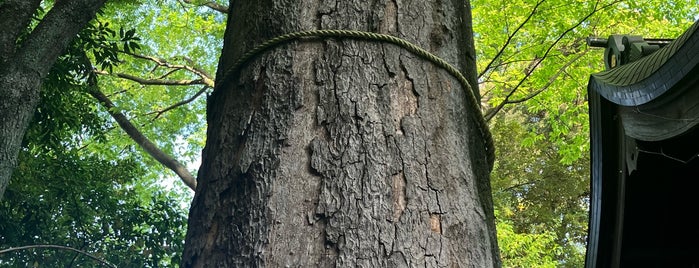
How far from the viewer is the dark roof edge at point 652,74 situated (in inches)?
77.6

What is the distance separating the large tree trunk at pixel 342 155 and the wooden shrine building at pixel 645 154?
0.87 meters

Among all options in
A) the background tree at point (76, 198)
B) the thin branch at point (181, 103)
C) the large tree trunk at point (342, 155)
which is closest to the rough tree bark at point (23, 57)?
the background tree at point (76, 198)

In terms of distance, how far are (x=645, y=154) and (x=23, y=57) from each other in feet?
11.5

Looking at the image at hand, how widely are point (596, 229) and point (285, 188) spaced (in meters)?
2.73

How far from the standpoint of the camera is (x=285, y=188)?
54.6 inches

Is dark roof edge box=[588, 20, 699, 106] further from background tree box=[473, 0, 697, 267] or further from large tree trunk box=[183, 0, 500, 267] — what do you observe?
background tree box=[473, 0, 697, 267]

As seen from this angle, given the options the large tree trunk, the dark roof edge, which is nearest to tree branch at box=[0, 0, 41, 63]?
the large tree trunk

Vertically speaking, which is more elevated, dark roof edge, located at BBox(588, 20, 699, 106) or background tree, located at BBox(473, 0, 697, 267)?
background tree, located at BBox(473, 0, 697, 267)

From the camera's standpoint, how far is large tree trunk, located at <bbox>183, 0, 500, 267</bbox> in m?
1.32

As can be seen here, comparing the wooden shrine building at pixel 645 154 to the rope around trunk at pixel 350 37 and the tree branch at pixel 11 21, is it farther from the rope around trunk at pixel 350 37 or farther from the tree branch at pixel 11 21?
the tree branch at pixel 11 21

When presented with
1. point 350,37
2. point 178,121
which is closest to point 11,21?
point 350,37

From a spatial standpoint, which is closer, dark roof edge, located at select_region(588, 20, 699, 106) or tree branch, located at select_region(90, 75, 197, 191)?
dark roof edge, located at select_region(588, 20, 699, 106)

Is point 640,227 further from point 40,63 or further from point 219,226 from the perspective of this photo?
point 40,63

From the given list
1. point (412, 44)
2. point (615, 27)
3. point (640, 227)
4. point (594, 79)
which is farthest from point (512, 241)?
point (412, 44)
